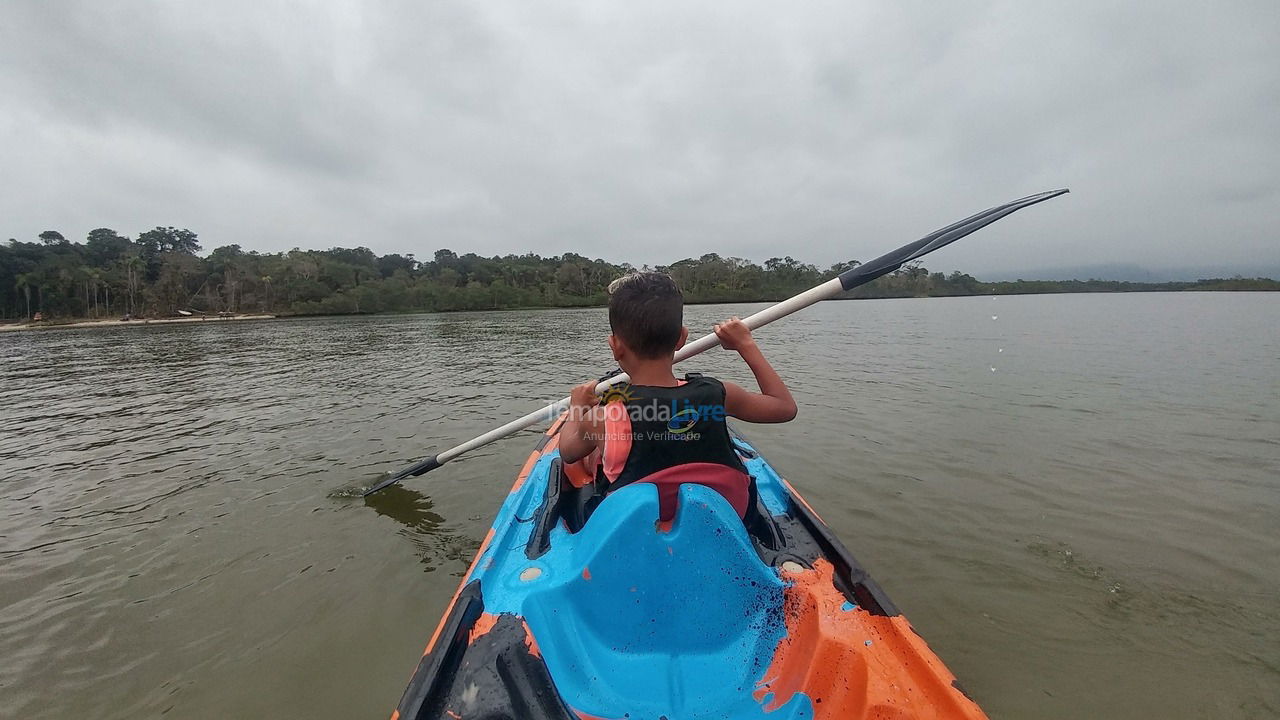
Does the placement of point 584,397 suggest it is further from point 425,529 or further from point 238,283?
point 238,283

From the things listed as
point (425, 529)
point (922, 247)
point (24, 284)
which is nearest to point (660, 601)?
point (922, 247)

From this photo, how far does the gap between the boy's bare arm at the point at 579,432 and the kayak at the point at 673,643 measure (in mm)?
351

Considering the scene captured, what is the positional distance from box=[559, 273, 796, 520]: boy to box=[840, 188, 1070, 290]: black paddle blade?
4.80ft

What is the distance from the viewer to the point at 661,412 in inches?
81.1

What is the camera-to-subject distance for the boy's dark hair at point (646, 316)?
2191 millimetres

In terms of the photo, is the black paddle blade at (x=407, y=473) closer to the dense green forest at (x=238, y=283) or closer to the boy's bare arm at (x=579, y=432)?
the boy's bare arm at (x=579, y=432)

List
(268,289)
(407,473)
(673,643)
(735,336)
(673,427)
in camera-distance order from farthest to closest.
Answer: (268,289)
(407,473)
(735,336)
(673,427)
(673,643)

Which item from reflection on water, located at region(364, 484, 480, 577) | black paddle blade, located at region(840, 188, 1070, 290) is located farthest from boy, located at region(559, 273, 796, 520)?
reflection on water, located at region(364, 484, 480, 577)

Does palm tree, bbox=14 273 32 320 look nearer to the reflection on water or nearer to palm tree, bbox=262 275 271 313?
palm tree, bbox=262 275 271 313

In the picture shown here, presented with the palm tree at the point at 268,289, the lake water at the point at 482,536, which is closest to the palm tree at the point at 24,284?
the palm tree at the point at 268,289

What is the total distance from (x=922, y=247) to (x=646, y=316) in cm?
231

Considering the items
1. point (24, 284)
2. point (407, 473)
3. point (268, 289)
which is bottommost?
point (407, 473)

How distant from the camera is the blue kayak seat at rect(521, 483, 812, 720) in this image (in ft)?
6.26

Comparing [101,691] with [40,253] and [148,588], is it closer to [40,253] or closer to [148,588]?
[148,588]
